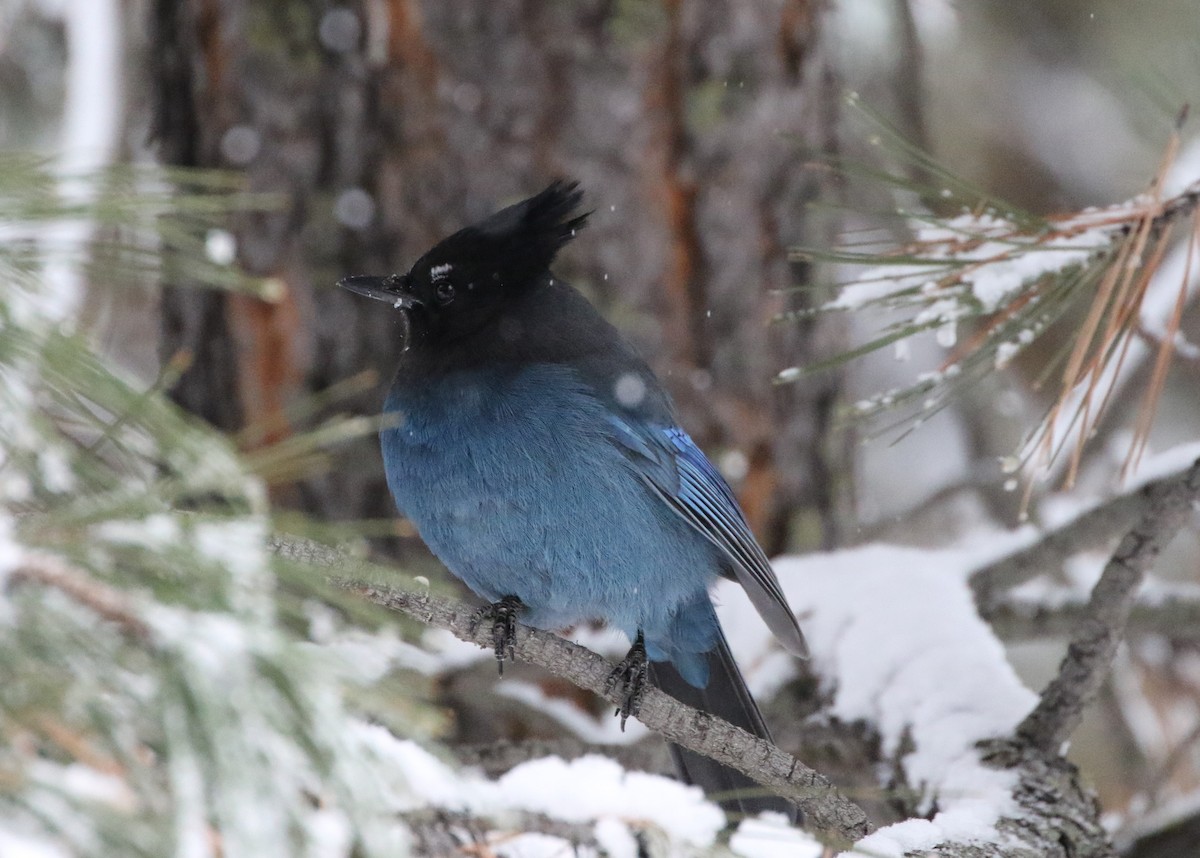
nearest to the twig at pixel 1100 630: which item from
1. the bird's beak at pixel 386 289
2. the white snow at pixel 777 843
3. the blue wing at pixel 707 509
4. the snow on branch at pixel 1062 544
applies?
the snow on branch at pixel 1062 544

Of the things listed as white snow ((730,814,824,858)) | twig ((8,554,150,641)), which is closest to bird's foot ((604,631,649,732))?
white snow ((730,814,824,858))

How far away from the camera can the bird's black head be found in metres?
2.67

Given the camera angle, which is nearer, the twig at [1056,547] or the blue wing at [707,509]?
the blue wing at [707,509]

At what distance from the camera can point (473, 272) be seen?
270 cm

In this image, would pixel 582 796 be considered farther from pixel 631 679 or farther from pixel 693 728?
pixel 631 679

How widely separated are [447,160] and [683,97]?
0.62m

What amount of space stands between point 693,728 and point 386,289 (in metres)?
1.22

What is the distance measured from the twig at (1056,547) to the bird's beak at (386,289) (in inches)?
55.8

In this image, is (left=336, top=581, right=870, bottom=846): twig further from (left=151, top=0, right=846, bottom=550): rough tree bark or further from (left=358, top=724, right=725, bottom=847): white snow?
(left=151, top=0, right=846, bottom=550): rough tree bark

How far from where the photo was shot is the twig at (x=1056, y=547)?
2.61 metres

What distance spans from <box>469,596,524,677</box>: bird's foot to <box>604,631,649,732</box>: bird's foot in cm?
20

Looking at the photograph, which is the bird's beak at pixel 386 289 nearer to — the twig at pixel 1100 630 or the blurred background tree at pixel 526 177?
the blurred background tree at pixel 526 177

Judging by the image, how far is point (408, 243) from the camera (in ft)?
10.3

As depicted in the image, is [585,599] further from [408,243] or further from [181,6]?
[181,6]
